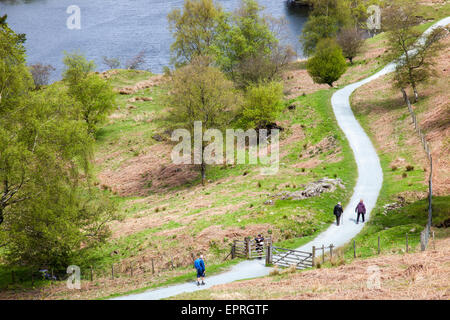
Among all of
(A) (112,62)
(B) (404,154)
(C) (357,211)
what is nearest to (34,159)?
(C) (357,211)

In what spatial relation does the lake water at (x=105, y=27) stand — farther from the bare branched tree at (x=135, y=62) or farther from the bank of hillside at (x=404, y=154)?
the bank of hillside at (x=404, y=154)

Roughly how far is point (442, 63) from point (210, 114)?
125 feet

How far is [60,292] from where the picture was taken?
27.9 meters

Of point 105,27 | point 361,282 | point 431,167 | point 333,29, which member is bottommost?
point 361,282

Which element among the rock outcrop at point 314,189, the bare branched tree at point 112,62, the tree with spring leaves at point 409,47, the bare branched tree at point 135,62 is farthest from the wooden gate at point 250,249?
the bare branched tree at point 112,62

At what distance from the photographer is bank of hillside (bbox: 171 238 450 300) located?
19.2 metres

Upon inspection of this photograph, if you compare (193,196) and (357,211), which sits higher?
(357,211)

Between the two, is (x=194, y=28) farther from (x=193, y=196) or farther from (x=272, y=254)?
(x=272, y=254)

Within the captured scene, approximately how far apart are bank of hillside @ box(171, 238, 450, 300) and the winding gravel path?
2124 millimetres

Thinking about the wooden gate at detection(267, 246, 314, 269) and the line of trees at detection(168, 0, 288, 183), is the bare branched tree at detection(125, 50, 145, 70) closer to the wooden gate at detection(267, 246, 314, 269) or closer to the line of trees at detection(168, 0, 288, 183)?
the line of trees at detection(168, 0, 288, 183)

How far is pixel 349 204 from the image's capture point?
3831 centimetres

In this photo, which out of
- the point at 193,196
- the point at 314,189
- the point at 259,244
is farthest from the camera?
the point at 193,196

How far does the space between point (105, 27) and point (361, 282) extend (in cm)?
12005

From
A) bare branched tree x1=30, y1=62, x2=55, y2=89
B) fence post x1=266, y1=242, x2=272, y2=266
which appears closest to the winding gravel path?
fence post x1=266, y1=242, x2=272, y2=266
